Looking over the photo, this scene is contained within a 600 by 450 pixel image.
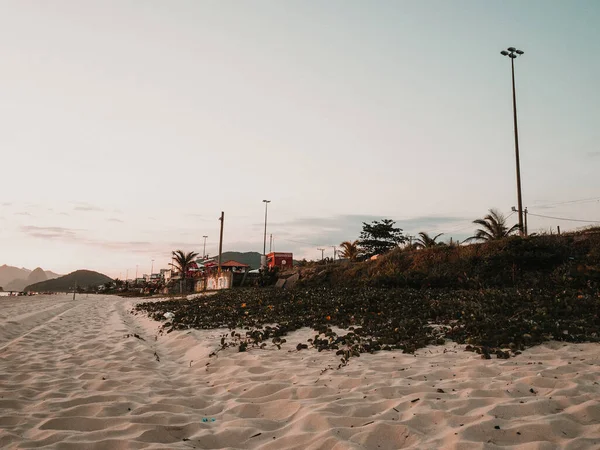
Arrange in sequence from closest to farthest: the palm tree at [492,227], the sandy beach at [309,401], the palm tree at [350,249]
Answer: the sandy beach at [309,401], the palm tree at [492,227], the palm tree at [350,249]

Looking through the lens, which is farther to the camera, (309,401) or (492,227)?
(492,227)

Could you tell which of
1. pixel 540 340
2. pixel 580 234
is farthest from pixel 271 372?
pixel 580 234

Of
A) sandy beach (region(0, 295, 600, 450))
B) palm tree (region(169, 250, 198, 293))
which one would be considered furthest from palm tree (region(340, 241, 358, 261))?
sandy beach (region(0, 295, 600, 450))

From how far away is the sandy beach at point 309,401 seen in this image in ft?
10.9

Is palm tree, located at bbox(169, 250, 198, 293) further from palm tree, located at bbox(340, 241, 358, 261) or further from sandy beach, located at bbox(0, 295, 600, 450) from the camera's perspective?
sandy beach, located at bbox(0, 295, 600, 450)

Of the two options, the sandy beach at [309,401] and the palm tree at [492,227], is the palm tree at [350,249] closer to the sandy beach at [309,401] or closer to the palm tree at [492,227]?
the palm tree at [492,227]

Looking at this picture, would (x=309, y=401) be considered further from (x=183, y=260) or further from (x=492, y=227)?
(x=183, y=260)

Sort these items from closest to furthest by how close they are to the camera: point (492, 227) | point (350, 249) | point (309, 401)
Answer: point (309, 401) < point (492, 227) < point (350, 249)

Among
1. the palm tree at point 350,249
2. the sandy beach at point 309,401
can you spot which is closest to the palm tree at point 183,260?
the palm tree at point 350,249

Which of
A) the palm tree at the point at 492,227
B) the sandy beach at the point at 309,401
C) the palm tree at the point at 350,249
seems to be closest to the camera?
the sandy beach at the point at 309,401

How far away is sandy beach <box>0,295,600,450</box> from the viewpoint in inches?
131

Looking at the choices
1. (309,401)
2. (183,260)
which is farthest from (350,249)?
Answer: (309,401)

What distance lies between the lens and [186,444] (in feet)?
11.2

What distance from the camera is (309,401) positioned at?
4383mm
